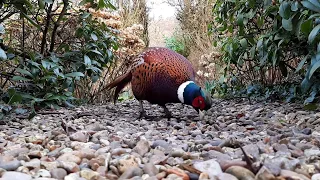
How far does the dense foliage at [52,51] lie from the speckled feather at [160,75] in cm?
47

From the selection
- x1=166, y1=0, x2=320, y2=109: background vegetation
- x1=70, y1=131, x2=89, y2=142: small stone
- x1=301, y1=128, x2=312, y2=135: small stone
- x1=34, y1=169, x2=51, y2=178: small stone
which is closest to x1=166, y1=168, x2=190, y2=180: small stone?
x1=34, y1=169, x2=51, y2=178: small stone

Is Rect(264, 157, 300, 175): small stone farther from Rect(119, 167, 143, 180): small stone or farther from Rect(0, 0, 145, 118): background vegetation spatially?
Rect(0, 0, 145, 118): background vegetation

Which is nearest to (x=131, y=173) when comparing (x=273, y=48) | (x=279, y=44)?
(x=279, y=44)

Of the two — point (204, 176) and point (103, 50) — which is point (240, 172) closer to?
point (204, 176)

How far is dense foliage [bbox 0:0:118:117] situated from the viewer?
2.79 m

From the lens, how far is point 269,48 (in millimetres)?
2748

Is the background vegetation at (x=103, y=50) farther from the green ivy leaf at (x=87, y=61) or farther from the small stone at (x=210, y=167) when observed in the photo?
the small stone at (x=210, y=167)

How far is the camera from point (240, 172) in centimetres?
105

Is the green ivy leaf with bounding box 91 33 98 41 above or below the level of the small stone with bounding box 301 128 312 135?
above

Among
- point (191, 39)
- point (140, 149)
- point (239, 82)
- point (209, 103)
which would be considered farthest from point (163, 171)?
point (191, 39)

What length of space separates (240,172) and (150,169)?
0.26m

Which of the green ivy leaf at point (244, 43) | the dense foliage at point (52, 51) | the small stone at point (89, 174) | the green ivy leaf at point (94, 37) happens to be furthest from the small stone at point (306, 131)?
the green ivy leaf at point (94, 37)

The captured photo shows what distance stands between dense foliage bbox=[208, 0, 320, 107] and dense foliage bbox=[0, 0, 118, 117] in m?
1.13

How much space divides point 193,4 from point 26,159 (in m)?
7.49
